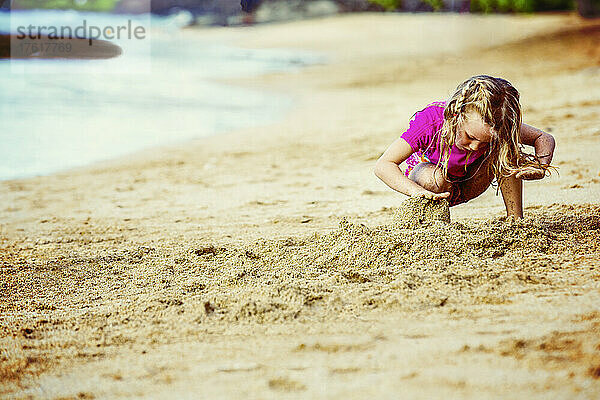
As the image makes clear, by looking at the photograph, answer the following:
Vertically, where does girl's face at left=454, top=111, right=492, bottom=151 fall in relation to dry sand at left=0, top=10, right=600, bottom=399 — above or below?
above

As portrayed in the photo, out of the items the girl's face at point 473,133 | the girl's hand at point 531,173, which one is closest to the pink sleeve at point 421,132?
the girl's face at point 473,133

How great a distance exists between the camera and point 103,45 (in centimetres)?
1836

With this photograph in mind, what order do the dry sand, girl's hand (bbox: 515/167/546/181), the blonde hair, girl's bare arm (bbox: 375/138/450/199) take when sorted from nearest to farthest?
the dry sand
the blonde hair
girl's hand (bbox: 515/167/546/181)
girl's bare arm (bbox: 375/138/450/199)

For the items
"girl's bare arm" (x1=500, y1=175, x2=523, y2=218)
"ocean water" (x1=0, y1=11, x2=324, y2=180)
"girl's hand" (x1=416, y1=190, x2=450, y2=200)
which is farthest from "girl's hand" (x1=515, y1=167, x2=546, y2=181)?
"ocean water" (x1=0, y1=11, x2=324, y2=180)

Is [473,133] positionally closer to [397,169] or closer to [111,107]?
[397,169]

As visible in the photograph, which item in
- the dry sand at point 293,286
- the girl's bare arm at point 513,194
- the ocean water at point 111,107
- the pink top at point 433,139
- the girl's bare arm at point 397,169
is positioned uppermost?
the pink top at point 433,139

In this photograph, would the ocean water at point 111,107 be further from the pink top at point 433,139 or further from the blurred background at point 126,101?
the pink top at point 433,139

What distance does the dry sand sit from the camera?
1.69m

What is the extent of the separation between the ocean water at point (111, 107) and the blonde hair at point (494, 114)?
396 centimetres

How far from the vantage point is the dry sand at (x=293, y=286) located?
5.55ft

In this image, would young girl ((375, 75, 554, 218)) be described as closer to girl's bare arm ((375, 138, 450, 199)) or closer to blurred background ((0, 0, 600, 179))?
girl's bare arm ((375, 138, 450, 199))

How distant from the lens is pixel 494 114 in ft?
7.88

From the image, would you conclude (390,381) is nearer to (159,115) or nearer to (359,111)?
(359,111)

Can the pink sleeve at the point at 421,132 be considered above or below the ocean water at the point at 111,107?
above
